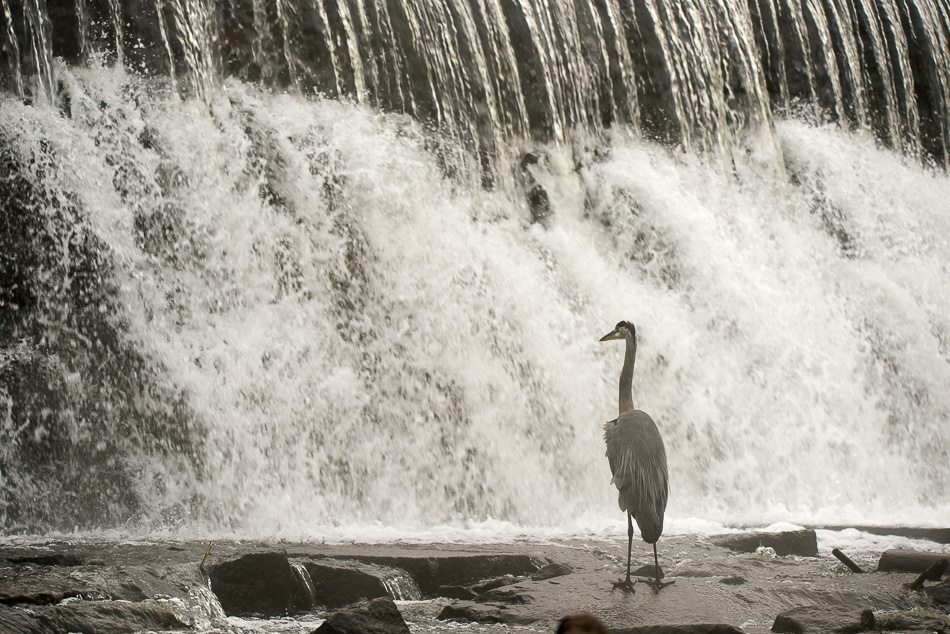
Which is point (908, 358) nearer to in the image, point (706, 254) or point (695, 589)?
point (706, 254)

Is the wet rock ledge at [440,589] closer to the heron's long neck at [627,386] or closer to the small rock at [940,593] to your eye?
the small rock at [940,593]

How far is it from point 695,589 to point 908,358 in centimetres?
729

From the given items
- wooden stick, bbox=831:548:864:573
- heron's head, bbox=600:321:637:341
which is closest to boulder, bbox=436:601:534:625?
wooden stick, bbox=831:548:864:573

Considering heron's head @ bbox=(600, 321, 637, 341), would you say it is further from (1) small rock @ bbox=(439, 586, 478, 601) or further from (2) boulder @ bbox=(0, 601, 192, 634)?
(2) boulder @ bbox=(0, 601, 192, 634)

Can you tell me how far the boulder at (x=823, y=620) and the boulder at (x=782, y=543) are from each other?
2146 millimetres

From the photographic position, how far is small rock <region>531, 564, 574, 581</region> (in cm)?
532

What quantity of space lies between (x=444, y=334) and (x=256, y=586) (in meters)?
4.33

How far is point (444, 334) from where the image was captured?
891 centimetres

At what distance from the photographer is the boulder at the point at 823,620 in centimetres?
414

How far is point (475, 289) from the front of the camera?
365 inches

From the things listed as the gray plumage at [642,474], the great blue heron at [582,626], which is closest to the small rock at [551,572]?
the gray plumage at [642,474]

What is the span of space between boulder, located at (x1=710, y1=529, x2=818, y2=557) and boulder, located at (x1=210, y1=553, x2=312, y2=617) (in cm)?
319

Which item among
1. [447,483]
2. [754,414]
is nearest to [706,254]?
[754,414]

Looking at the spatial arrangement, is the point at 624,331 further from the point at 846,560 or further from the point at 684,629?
the point at 684,629
